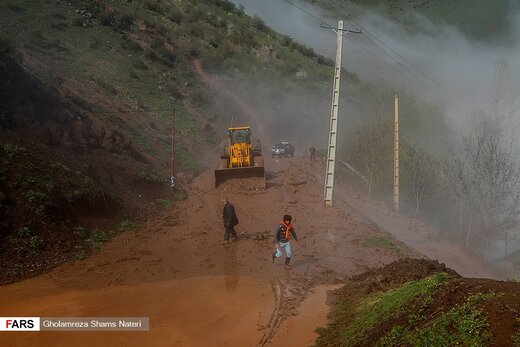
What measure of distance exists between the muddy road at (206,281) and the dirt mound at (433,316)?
0.99 metres

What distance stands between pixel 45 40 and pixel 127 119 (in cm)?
1336

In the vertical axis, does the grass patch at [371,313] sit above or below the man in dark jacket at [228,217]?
below

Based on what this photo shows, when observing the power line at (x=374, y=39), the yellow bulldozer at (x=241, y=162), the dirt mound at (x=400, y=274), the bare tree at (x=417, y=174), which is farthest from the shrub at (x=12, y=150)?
the power line at (x=374, y=39)

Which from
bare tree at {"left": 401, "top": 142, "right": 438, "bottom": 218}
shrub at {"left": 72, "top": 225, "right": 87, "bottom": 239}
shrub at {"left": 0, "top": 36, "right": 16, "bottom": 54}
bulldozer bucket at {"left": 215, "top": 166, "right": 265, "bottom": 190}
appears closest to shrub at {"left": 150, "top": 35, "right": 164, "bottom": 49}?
shrub at {"left": 0, "top": 36, "right": 16, "bottom": 54}

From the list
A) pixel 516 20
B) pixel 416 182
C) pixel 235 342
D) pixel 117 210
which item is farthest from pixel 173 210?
pixel 516 20

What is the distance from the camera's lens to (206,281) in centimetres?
1307

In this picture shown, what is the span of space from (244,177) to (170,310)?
15.8 meters

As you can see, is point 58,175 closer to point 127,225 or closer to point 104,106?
point 127,225

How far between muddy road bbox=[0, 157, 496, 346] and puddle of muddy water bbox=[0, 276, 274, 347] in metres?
0.02

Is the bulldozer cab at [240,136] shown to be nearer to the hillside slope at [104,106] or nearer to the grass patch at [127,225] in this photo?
the hillside slope at [104,106]

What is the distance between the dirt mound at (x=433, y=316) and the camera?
614 centimetres

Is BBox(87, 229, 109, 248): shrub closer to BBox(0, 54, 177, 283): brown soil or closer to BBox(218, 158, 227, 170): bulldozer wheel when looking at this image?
BBox(0, 54, 177, 283): brown soil

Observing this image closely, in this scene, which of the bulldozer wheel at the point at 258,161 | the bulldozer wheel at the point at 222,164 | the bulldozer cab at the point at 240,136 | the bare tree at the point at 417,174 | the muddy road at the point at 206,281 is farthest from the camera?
the bare tree at the point at 417,174

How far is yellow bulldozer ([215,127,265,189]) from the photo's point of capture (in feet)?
84.7
